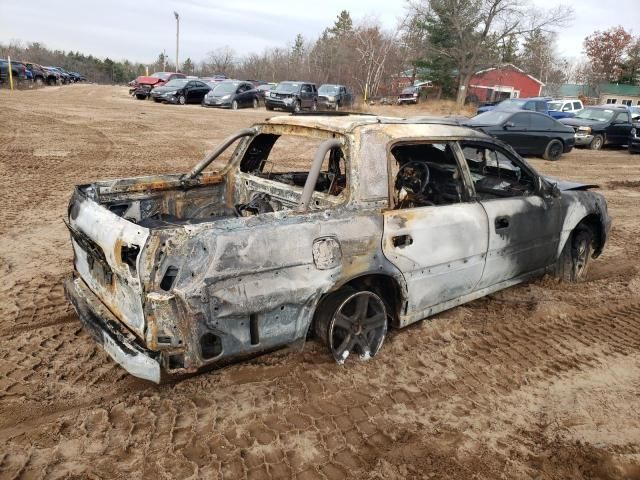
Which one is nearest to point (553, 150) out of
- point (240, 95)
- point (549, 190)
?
point (549, 190)

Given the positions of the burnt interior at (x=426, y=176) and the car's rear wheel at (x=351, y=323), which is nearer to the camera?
the car's rear wheel at (x=351, y=323)

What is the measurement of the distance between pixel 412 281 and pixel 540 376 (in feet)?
3.74

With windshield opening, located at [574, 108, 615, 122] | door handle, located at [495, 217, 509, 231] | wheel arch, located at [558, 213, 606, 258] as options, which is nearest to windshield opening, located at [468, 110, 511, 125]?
windshield opening, located at [574, 108, 615, 122]

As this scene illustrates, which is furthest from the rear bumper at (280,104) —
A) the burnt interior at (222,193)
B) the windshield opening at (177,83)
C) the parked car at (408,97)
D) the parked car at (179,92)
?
the burnt interior at (222,193)

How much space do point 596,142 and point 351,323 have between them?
17908 mm

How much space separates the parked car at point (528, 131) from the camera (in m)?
12.8

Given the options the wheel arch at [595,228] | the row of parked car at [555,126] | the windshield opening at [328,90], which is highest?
the windshield opening at [328,90]

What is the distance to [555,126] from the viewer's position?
13.9 metres

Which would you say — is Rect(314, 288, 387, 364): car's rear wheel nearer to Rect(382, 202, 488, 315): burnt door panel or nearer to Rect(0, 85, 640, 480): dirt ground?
Rect(0, 85, 640, 480): dirt ground

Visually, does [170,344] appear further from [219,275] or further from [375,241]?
[375,241]

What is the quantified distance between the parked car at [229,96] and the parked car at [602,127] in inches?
602

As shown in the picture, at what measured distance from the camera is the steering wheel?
13.7ft

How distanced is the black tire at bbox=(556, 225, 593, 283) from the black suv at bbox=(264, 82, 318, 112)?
2045 cm

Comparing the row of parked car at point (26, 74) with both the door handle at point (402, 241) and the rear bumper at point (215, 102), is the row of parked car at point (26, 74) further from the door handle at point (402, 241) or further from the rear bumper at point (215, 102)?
the door handle at point (402, 241)
